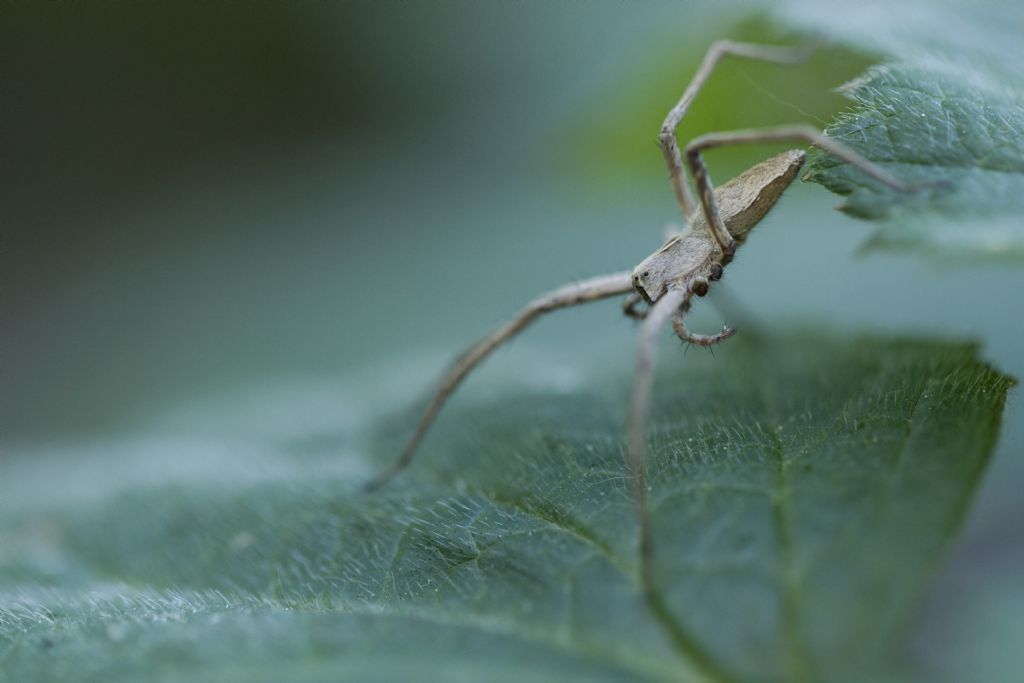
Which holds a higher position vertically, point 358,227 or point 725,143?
point 358,227

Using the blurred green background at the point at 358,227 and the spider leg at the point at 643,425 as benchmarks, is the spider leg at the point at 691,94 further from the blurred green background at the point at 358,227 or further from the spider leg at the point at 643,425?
the spider leg at the point at 643,425

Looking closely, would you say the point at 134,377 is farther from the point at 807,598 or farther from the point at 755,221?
the point at 807,598

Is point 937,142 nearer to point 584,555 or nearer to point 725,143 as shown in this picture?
point 725,143

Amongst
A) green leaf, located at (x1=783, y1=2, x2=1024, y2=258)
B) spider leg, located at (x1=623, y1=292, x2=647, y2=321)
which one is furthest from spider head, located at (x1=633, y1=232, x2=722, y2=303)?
green leaf, located at (x1=783, y1=2, x2=1024, y2=258)

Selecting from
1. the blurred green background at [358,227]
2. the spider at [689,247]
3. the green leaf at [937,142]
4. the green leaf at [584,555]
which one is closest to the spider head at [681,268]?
the spider at [689,247]

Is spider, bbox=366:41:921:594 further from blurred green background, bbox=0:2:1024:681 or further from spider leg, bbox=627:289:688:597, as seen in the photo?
blurred green background, bbox=0:2:1024:681

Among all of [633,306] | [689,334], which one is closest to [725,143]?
[689,334]

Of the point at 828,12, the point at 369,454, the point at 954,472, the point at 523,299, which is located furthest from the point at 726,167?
the point at 954,472
